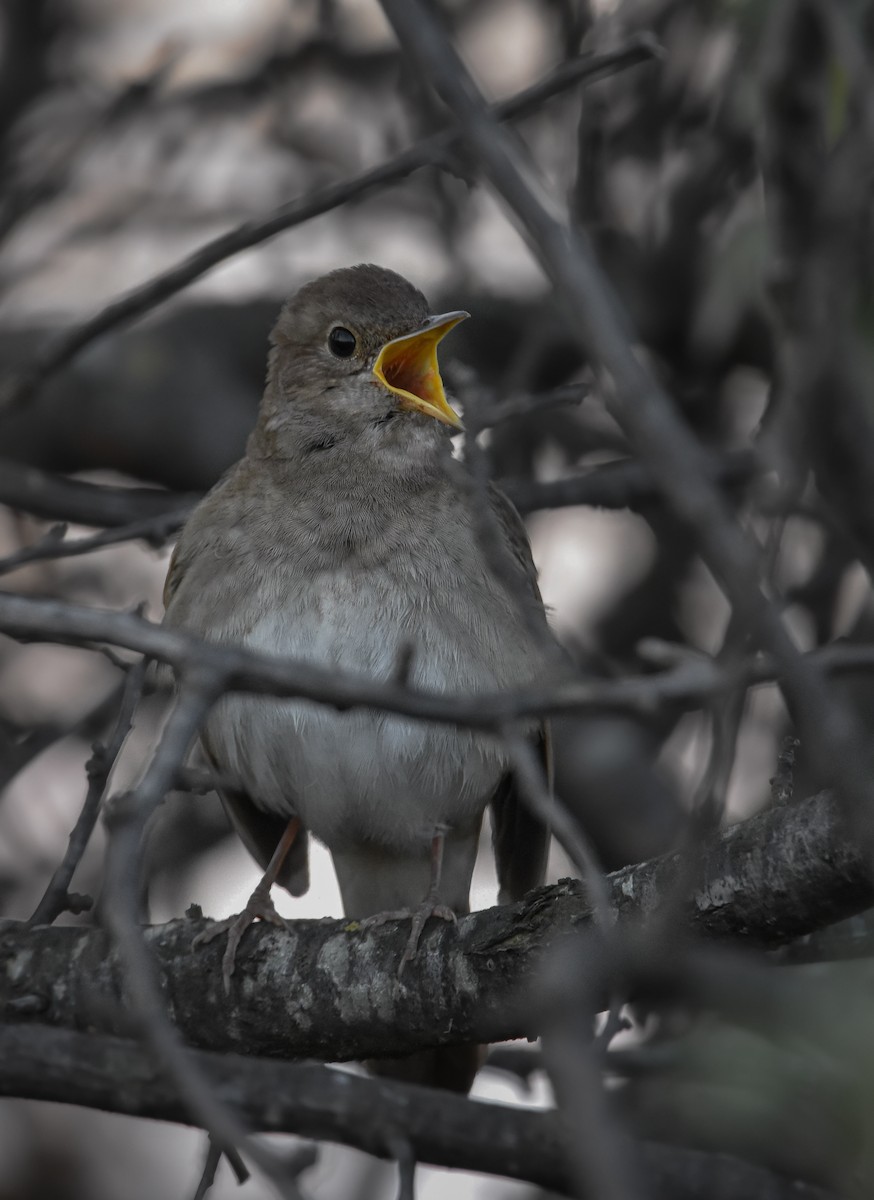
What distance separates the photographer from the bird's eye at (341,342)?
17.7 feet

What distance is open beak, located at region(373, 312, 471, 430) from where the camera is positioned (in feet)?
16.9

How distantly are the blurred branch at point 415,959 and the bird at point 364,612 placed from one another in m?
0.18

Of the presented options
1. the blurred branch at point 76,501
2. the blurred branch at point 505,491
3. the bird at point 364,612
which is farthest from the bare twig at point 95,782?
the blurred branch at point 76,501

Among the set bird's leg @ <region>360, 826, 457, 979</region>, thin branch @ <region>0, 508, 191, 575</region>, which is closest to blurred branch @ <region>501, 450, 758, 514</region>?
thin branch @ <region>0, 508, 191, 575</region>

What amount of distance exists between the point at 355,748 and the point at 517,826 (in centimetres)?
75

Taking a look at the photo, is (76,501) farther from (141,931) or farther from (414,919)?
(141,931)

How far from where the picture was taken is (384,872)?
5.45m

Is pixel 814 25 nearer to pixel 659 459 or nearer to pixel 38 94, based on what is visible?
pixel 659 459

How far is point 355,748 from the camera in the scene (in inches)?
191

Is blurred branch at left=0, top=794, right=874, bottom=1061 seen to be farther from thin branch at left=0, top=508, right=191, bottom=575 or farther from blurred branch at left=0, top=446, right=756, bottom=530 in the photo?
blurred branch at left=0, top=446, right=756, bottom=530

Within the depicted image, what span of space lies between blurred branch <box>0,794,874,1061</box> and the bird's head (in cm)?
173

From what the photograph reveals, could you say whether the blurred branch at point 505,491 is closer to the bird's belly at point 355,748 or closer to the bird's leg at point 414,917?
the bird's belly at point 355,748

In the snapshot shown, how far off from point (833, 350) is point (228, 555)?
228 cm

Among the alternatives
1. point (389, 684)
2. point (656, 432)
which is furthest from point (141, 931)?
point (656, 432)
